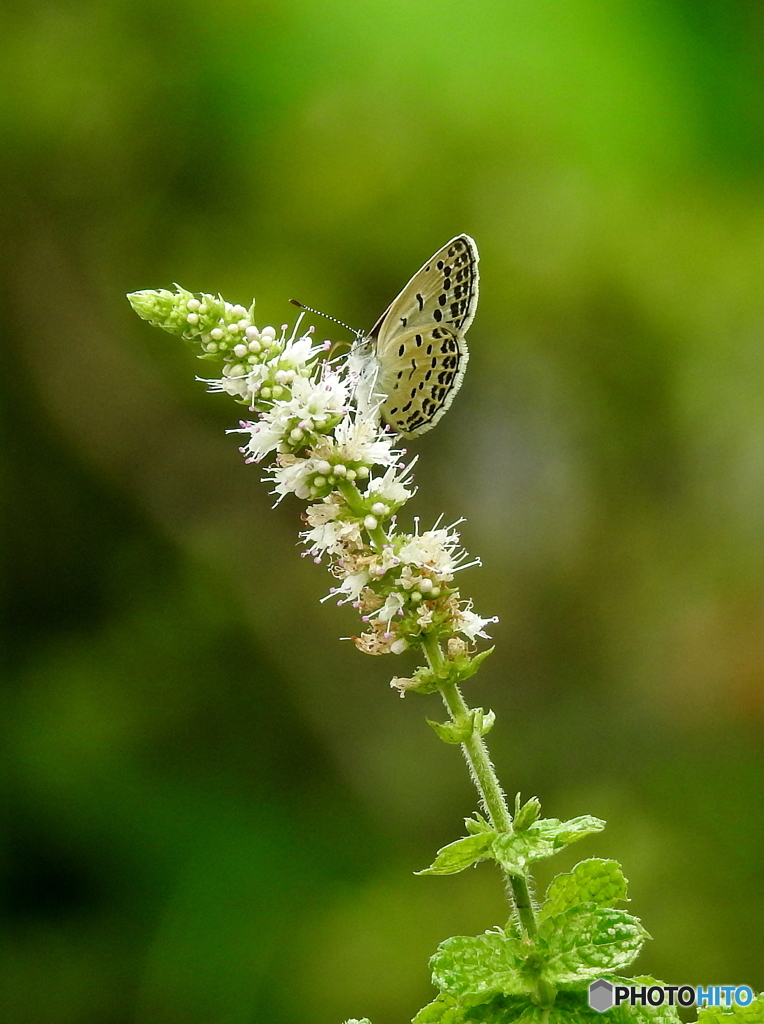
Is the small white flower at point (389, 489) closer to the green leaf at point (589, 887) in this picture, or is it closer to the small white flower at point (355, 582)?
the small white flower at point (355, 582)

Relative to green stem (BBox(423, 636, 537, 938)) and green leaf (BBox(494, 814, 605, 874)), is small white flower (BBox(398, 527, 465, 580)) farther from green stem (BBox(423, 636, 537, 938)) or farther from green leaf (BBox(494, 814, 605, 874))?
green leaf (BBox(494, 814, 605, 874))

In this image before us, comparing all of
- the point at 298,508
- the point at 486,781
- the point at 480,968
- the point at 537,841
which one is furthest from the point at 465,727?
the point at 298,508

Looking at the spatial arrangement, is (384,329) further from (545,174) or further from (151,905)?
(151,905)

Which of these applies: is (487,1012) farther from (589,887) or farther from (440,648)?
(440,648)

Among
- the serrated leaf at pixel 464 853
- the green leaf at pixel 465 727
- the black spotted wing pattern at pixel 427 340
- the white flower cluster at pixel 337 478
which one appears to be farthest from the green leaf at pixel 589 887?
the black spotted wing pattern at pixel 427 340

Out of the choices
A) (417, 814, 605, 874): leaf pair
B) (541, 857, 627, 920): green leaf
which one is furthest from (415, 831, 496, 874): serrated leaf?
(541, 857, 627, 920): green leaf

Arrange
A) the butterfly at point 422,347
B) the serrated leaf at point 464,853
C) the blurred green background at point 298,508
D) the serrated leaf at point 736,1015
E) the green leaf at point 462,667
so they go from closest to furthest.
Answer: the serrated leaf at point 736,1015 < the serrated leaf at point 464,853 < the green leaf at point 462,667 < the butterfly at point 422,347 < the blurred green background at point 298,508

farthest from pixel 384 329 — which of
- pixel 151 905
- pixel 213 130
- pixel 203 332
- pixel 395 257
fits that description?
pixel 151 905
